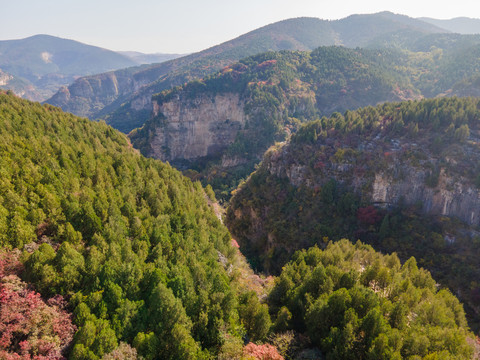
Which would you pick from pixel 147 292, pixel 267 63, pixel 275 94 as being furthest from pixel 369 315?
pixel 267 63

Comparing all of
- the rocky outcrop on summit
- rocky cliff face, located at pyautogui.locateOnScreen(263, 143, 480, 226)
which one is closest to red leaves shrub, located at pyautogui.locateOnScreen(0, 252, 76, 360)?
the rocky outcrop on summit

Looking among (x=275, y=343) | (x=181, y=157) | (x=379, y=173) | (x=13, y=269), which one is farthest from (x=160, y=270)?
(x=181, y=157)

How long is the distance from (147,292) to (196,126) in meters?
125

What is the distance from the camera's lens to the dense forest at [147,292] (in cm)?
2138

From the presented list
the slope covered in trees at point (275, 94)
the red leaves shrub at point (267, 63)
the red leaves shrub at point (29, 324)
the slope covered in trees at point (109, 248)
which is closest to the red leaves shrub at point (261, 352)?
the slope covered in trees at point (109, 248)

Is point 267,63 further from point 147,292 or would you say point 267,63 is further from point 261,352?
point 261,352

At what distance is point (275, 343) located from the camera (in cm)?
2805

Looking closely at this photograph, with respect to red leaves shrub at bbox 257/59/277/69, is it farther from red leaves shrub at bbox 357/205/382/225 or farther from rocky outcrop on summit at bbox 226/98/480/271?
red leaves shrub at bbox 357/205/382/225

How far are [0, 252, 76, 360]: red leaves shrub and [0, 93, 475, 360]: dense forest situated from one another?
8 centimetres

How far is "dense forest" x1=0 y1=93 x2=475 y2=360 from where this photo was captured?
70.1ft

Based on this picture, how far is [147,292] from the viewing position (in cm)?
2666

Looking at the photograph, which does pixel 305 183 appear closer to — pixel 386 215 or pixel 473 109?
pixel 386 215

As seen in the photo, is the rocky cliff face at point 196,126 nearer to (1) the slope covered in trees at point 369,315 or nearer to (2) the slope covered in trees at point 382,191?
(2) the slope covered in trees at point 382,191

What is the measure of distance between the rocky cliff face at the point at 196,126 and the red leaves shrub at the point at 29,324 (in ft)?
401
